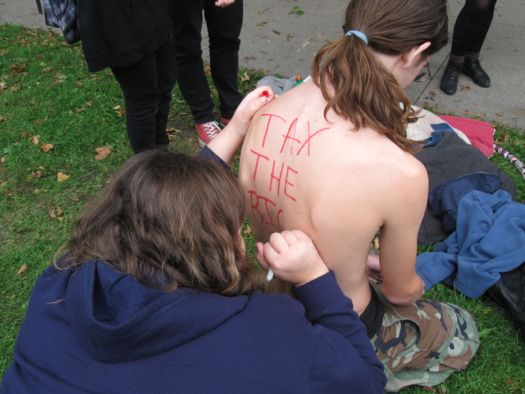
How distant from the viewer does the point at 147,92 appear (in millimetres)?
2955

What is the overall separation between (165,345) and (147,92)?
213cm

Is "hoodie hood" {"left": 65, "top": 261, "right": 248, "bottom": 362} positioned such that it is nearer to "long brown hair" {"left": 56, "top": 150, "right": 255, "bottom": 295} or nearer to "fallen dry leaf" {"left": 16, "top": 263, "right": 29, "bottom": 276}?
"long brown hair" {"left": 56, "top": 150, "right": 255, "bottom": 295}

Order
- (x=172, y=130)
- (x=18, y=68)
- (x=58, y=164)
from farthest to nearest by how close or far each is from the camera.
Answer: (x=18, y=68)
(x=172, y=130)
(x=58, y=164)

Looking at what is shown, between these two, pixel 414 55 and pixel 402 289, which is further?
pixel 402 289

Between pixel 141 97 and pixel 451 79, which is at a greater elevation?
pixel 141 97

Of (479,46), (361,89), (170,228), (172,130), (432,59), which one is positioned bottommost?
(172,130)

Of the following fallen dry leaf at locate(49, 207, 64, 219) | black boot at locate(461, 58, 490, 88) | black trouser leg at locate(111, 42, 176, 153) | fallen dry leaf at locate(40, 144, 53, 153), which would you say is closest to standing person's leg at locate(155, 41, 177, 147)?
black trouser leg at locate(111, 42, 176, 153)

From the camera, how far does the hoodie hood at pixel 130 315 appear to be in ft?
3.42

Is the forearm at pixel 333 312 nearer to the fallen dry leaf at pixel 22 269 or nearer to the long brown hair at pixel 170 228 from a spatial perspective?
the long brown hair at pixel 170 228

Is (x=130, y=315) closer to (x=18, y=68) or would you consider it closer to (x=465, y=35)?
(x=465, y=35)

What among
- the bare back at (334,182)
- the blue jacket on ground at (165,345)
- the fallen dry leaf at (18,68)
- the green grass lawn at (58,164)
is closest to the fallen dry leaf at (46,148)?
the green grass lawn at (58,164)

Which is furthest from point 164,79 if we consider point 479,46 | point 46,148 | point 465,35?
point 479,46

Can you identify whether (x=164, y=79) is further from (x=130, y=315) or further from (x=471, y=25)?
(x=471, y=25)

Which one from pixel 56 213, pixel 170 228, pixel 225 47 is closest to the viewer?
pixel 170 228
